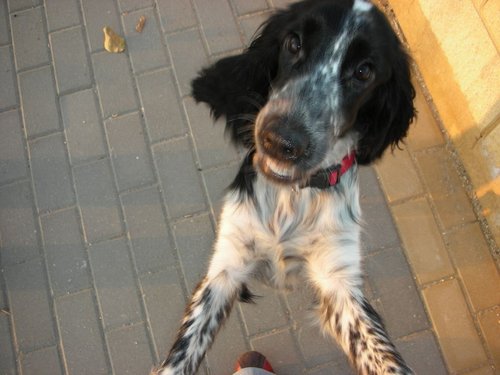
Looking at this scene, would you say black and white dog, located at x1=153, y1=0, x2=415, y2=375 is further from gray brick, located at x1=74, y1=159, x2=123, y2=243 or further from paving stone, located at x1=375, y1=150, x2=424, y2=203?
gray brick, located at x1=74, y1=159, x2=123, y2=243

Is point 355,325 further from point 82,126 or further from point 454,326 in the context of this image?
point 82,126

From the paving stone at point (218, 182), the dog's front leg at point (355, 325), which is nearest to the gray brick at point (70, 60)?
the paving stone at point (218, 182)

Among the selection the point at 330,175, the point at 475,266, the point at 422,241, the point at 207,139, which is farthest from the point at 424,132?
the point at 207,139

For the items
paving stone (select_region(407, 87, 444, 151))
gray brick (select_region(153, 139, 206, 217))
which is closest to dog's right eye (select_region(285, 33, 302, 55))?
gray brick (select_region(153, 139, 206, 217))

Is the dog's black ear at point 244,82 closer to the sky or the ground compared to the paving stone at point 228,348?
closer to the sky

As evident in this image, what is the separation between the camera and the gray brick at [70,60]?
133 inches

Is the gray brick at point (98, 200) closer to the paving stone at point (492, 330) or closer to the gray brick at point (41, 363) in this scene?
the gray brick at point (41, 363)

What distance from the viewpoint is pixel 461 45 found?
3.06 meters

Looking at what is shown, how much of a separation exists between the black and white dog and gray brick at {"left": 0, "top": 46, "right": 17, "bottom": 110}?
6.00ft

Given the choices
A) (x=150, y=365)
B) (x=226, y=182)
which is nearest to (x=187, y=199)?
(x=226, y=182)

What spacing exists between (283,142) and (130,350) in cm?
180

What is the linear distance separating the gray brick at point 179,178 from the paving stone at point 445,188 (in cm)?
158

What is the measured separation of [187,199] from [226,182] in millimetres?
291

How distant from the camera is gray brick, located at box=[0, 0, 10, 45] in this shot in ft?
11.7
